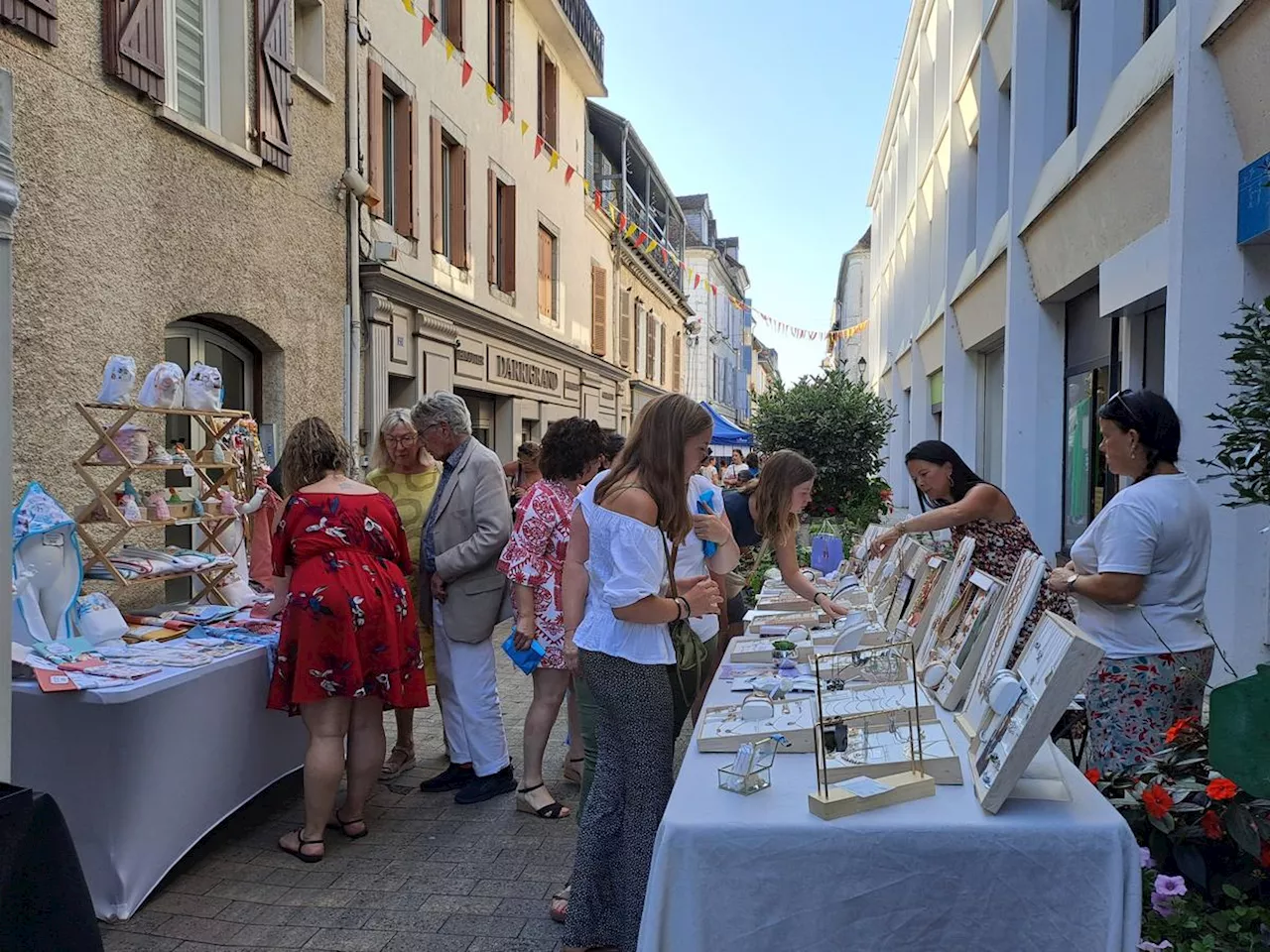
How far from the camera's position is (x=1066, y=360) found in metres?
8.05

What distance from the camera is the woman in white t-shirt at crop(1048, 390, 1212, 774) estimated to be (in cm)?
267

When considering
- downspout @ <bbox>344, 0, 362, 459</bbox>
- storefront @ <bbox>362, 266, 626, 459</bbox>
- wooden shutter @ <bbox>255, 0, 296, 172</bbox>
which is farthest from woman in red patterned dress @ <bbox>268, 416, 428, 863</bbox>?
storefront @ <bbox>362, 266, 626, 459</bbox>

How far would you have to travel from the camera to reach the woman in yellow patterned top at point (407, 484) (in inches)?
172

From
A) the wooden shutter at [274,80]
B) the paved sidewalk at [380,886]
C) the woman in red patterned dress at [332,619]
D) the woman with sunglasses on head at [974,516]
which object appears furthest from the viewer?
the wooden shutter at [274,80]

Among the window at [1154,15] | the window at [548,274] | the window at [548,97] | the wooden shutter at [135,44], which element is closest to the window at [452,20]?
the window at [548,97]

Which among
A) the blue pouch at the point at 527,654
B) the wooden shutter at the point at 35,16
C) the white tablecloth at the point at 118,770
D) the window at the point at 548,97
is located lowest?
the white tablecloth at the point at 118,770

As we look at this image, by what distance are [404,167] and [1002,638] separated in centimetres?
934

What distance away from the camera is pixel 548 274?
15.8 m

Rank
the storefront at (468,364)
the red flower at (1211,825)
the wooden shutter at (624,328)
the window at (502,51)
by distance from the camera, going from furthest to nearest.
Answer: the wooden shutter at (624,328) < the window at (502,51) < the storefront at (468,364) < the red flower at (1211,825)

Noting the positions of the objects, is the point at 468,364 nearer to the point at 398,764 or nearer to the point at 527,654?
the point at 398,764

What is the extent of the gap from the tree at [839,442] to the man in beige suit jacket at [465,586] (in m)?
5.24

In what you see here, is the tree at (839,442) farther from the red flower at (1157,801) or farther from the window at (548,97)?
the window at (548,97)

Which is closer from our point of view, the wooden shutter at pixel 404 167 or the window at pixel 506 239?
the wooden shutter at pixel 404 167

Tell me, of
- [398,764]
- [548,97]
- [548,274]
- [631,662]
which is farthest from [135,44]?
[548,97]
